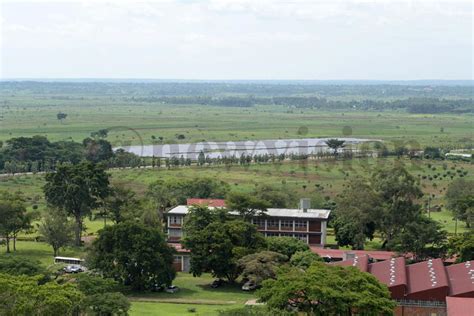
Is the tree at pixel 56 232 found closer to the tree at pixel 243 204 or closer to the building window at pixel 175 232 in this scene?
the building window at pixel 175 232

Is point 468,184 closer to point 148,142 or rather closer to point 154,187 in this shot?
point 154,187

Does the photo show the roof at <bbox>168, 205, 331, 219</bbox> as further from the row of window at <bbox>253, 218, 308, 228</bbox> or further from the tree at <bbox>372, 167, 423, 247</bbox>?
the tree at <bbox>372, 167, 423, 247</bbox>

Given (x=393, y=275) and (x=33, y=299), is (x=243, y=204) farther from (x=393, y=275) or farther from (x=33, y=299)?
(x=33, y=299)

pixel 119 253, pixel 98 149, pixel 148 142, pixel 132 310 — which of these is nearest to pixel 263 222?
pixel 119 253

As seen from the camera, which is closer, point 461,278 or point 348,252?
point 461,278

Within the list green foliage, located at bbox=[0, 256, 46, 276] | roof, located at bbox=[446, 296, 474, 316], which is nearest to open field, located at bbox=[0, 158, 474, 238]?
green foliage, located at bbox=[0, 256, 46, 276]

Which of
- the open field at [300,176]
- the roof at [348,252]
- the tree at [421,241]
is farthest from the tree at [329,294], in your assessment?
the open field at [300,176]

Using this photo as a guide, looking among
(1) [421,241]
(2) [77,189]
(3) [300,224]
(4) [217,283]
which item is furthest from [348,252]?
(2) [77,189]
